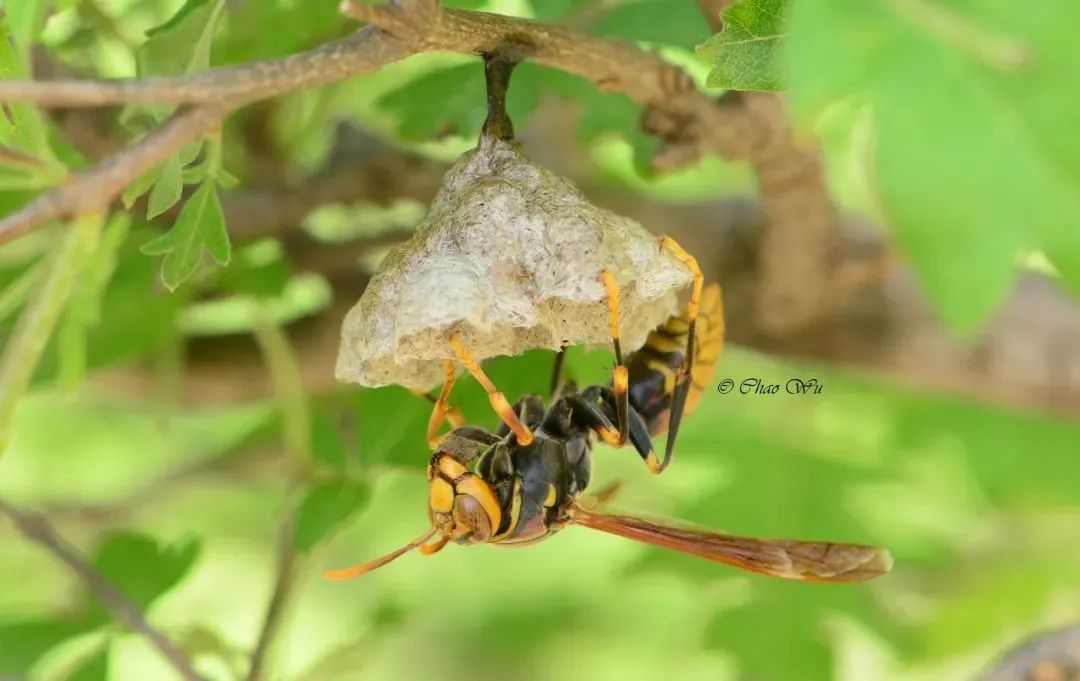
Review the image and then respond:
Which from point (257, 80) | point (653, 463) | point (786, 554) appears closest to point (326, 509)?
point (653, 463)

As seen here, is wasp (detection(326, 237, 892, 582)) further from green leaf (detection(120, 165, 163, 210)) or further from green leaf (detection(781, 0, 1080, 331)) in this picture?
green leaf (detection(781, 0, 1080, 331))

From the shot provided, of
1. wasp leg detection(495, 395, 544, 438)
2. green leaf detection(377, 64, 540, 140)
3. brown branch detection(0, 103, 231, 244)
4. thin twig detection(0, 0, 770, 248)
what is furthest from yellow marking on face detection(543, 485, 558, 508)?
brown branch detection(0, 103, 231, 244)

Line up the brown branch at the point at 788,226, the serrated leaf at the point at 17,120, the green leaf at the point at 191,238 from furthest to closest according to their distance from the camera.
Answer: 1. the brown branch at the point at 788,226
2. the green leaf at the point at 191,238
3. the serrated leaf at the point at 17,120

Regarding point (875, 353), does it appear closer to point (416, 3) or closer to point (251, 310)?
point (251, 310)

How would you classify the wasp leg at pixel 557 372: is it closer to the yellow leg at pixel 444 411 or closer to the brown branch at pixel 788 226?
the yellow leg at pixel 444 411

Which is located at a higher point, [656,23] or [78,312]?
[656,23]

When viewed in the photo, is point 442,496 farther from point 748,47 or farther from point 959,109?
point 959,109

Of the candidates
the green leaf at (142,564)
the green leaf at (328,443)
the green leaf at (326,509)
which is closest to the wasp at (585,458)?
the green leaf at (326,509)
